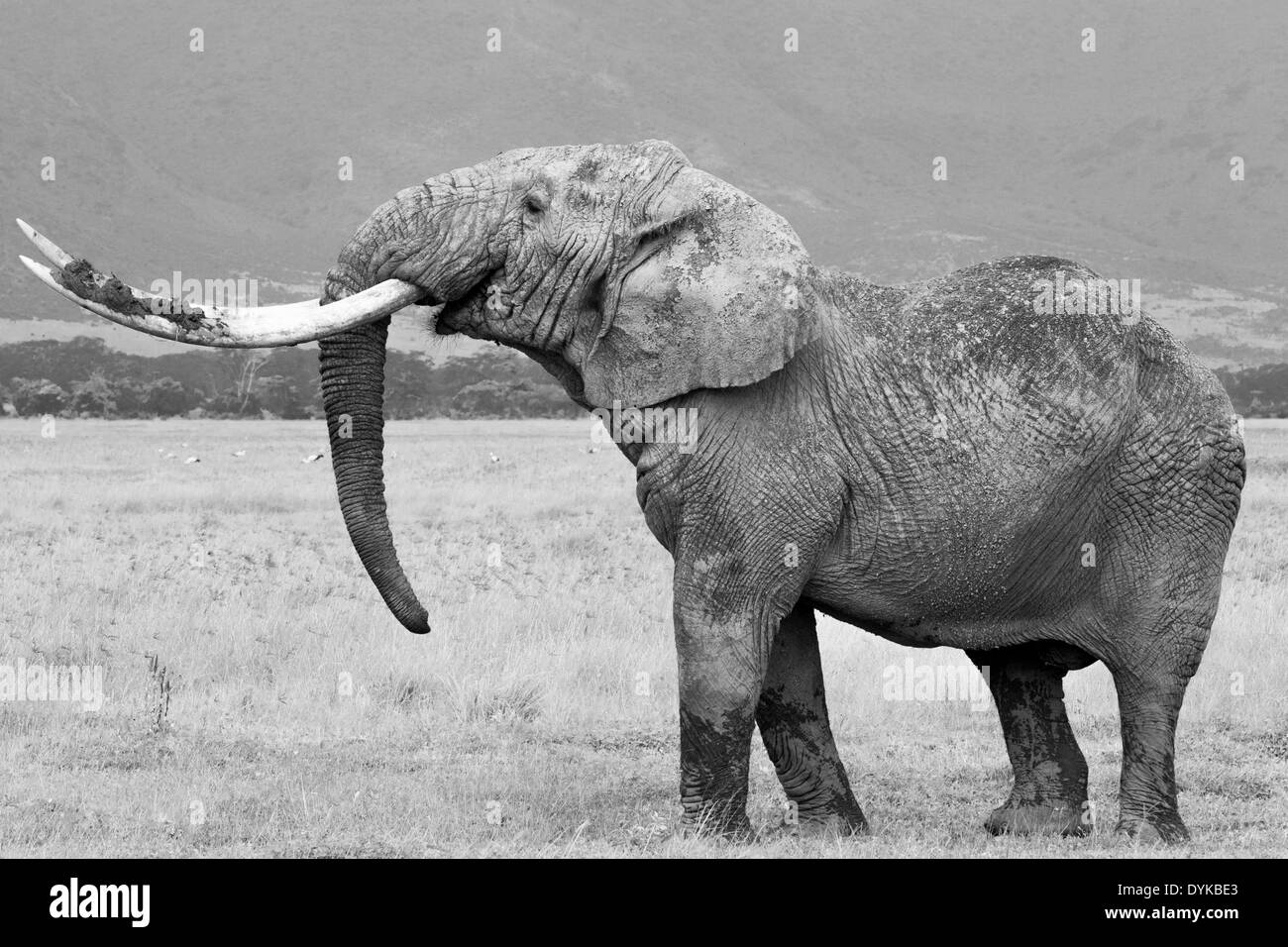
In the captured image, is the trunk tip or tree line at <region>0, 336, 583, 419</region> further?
tree line at <region>0, 336, 583, 419</region>

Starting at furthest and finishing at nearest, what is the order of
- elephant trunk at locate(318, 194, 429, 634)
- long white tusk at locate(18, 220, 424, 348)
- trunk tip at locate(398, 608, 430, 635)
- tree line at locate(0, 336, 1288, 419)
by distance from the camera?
tree line at locate(0, 336, 1288, 419) < trunk tip at locate(398, 608, 430, 635) < elephant trunk at locate(318, 194, 429, 634) < long white tusk at locate(18, 220, 424, 348)

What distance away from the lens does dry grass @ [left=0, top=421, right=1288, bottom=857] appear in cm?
937

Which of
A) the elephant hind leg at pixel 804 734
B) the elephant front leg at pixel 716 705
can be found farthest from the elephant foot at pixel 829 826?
the elephant front leg at pixel 716 705

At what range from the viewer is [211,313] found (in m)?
8.30

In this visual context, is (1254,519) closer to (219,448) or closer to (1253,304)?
(219,448)

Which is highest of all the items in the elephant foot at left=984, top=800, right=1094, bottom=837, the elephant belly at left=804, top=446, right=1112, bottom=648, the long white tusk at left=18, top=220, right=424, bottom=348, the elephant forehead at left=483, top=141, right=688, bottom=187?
the elephant forehead at left=483, top=141, right=688, bottom=187

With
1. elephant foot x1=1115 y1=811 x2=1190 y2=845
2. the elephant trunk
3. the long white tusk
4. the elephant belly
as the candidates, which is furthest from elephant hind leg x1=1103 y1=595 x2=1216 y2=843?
the long white tusk

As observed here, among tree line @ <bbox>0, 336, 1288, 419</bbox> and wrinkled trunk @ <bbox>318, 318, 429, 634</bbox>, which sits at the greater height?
tree line @ <bbox>0, 336, 1288, 419</bbox>

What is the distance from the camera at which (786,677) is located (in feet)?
31.5

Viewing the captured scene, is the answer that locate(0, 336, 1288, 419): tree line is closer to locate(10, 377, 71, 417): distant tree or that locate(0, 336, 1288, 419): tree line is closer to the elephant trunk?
locate(10, 377, 71, 417): distant tree

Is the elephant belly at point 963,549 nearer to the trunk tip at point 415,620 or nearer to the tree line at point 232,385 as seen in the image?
the trunk tip at point 415,620

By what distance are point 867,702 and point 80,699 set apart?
16.8 feet

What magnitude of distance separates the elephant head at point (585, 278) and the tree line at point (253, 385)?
50.8m

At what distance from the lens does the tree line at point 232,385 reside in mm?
71000
